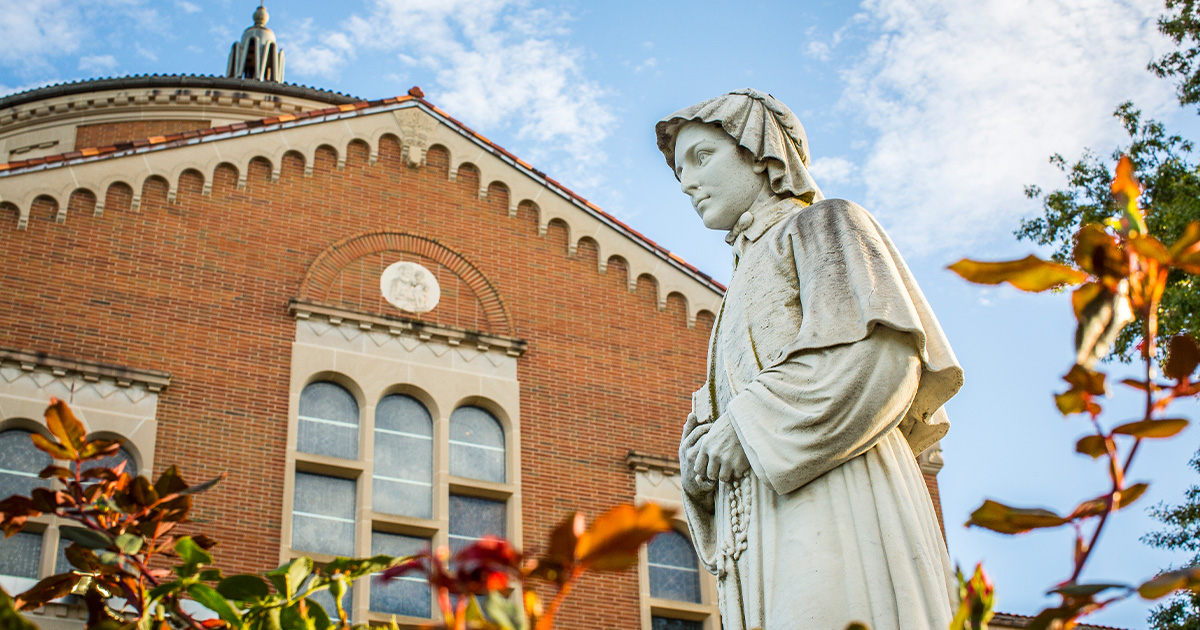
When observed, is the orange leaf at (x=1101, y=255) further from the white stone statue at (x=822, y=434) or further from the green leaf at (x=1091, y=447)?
the white stone statue at (x=822, y=434)

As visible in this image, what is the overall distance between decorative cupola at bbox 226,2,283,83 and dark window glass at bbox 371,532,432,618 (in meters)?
19.7

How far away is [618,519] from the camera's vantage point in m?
1.53

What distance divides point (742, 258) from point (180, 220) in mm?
12424

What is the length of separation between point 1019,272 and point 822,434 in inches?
55.2

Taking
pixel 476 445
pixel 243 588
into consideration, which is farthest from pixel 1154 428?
pixel 476 445

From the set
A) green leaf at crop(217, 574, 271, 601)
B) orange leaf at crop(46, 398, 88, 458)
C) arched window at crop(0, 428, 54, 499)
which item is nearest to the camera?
orange leaf at crop(46, 398, 88, 458)

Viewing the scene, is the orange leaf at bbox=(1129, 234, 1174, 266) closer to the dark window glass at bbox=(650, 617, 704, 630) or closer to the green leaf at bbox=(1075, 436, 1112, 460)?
the green leaf at bbox=(1075, 436, 1112, 460)

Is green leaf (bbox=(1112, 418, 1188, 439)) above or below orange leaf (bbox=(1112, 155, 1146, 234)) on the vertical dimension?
below

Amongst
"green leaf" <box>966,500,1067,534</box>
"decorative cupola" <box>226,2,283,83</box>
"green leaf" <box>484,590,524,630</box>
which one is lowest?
"green leaf" <box>484,590,524,630</box>

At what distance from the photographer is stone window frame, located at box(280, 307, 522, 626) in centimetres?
1405

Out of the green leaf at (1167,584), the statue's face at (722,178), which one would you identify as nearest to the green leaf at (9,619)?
the green leaf at (1167,584)

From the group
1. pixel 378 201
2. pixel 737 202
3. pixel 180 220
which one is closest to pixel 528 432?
pixel 378 201

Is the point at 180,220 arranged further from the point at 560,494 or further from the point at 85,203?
the point at 560,494

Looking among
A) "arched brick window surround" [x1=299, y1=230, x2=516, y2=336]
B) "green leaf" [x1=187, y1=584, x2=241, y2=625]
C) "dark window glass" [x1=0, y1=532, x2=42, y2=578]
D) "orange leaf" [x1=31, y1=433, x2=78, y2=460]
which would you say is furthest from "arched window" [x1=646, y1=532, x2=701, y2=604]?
"orange leaf" [x1=31, y1=433, x2=78, y2=460]
